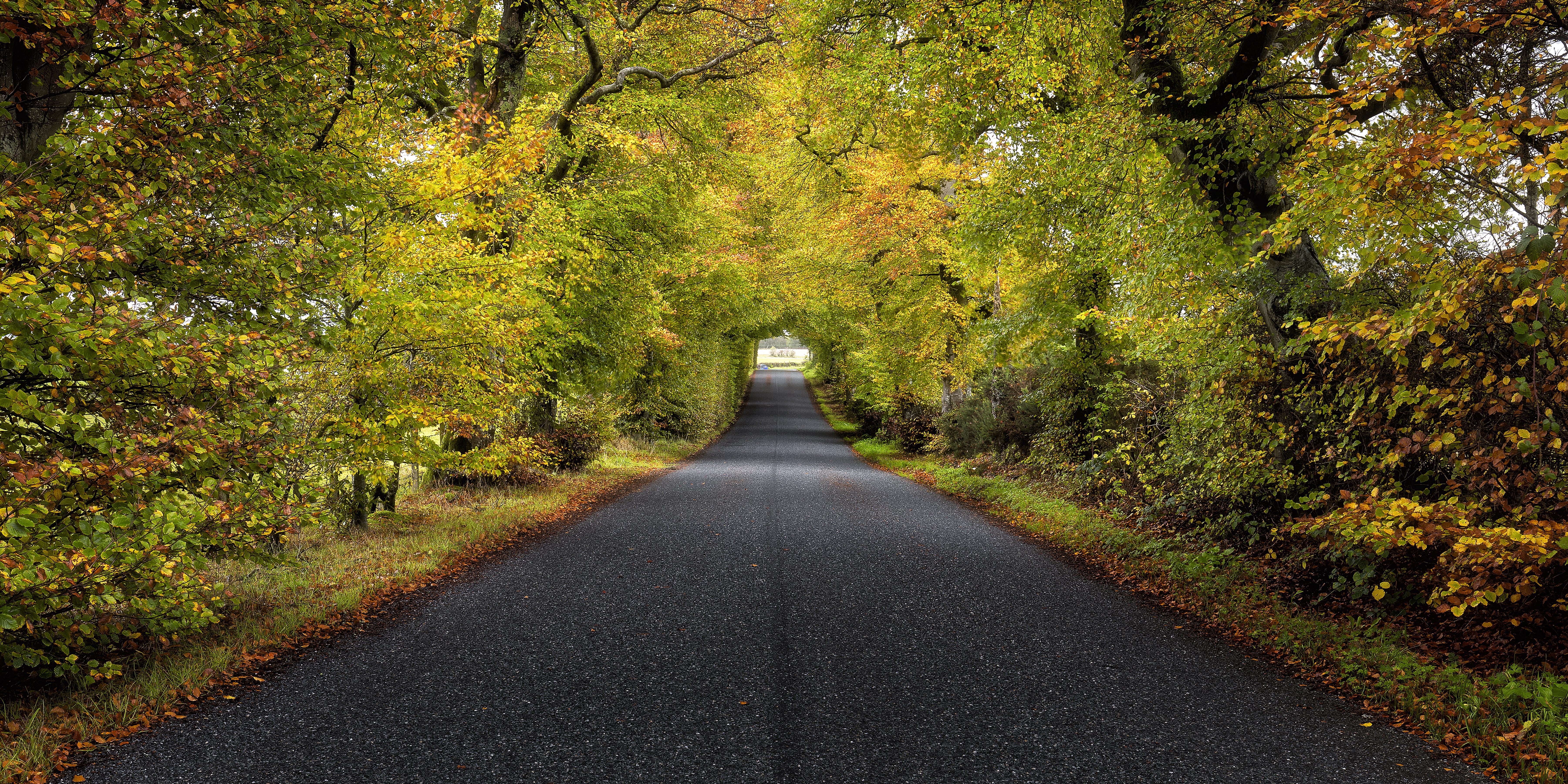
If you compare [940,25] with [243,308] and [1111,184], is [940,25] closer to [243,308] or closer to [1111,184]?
[1111,184]

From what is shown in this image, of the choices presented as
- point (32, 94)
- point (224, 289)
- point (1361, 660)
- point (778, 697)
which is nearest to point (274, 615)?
point (224, 289)

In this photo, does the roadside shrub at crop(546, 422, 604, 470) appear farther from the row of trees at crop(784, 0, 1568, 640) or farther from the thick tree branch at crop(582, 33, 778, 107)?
the row of trees at crop(784, 0, 1568, 640)

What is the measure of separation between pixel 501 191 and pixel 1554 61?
9.42 metres

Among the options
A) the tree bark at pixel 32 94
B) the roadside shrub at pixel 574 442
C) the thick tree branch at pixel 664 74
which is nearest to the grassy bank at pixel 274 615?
the tree bark at pixel 32 94

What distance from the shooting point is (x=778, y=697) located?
15.5 feet

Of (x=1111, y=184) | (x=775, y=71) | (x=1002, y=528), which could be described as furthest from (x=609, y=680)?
(x=775, y=71)

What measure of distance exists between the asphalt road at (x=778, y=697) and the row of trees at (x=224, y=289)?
41.3 inches

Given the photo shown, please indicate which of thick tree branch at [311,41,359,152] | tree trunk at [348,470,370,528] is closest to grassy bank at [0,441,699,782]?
tree trunk at [348,470,370,528]

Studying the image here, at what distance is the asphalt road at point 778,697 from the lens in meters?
3.83

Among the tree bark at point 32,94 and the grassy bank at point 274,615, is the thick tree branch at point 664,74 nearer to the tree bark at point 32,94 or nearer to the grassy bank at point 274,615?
the grassy bank at point 274,615

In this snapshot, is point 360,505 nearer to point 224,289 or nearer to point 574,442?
point 224,289

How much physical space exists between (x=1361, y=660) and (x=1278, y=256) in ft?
13.7

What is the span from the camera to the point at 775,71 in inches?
Answer: 651

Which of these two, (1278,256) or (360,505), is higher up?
(1278,256)
